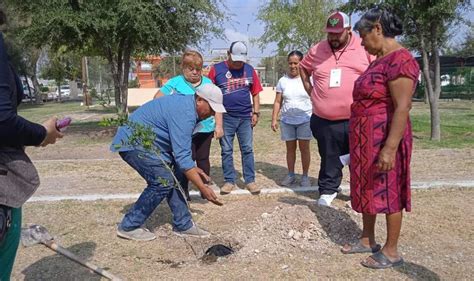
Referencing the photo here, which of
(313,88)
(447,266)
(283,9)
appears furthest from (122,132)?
(283,9)

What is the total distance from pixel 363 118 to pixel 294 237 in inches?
51.5

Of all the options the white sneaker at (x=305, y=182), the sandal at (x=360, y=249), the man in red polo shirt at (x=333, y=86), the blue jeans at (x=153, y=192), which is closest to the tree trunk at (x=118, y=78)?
the white sneaker at (x=305, y=182)

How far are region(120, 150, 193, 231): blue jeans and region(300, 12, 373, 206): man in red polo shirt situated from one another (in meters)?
1.56

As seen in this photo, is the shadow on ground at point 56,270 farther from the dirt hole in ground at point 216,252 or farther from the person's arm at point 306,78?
the person's arm at point 306,78

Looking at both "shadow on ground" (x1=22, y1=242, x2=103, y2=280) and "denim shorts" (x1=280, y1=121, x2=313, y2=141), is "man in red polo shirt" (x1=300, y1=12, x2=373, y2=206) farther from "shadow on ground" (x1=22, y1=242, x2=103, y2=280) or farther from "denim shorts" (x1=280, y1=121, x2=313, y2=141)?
"shadow on ground" (x1=22, y1=242, x2=103, y2=280)

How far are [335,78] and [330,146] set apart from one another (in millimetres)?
739

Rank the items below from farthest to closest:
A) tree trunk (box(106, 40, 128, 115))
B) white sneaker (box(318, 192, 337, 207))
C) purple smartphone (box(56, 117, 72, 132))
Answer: tree trunk (box(106, 40, 128, 115)), white sneaker (box(318, 192, 337, 207)), purple smartphone (box(56, 117, 72, 132))

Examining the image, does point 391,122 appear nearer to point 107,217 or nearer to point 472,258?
point 472,258

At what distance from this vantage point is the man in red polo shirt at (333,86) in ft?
16.2

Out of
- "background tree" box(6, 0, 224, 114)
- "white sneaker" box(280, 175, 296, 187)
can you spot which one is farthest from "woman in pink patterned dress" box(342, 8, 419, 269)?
"background tree" box(6, 0, 224, 114)

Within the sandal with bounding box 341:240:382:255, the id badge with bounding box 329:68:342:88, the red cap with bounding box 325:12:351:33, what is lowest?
the sandal with bounding box 341:240:382:255

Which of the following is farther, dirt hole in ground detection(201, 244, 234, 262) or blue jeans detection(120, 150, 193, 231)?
blue jeans detection(120, 150, 193, 231)

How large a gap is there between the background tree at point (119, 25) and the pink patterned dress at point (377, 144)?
9.14 meters

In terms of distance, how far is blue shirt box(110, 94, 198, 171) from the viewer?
3.90 m
